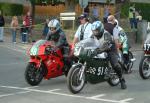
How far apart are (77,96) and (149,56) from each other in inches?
149

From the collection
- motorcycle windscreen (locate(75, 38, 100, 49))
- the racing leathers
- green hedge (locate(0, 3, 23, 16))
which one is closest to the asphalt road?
the racing leathers

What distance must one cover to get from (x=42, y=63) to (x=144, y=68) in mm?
3148

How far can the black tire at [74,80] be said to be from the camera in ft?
37.4

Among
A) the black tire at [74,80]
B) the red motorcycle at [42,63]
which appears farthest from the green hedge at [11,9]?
the black tire at [74,80]

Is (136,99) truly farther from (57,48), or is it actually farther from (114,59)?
(57,48)

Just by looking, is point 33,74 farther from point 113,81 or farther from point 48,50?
point 113,81

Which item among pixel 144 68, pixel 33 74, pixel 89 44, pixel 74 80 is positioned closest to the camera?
pixel 74 80

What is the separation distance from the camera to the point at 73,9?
100ft

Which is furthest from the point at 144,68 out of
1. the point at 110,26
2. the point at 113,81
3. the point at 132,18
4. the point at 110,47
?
the point at 132,18

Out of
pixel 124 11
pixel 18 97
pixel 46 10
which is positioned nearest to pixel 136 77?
pixel 18 97

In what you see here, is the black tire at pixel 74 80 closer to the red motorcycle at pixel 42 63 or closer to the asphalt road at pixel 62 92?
the asphalt road at pixel 62 92

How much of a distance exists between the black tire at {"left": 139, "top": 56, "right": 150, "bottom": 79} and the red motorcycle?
238 cm

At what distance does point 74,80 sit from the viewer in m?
11.5

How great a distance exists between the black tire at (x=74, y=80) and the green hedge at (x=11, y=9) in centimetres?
2586
